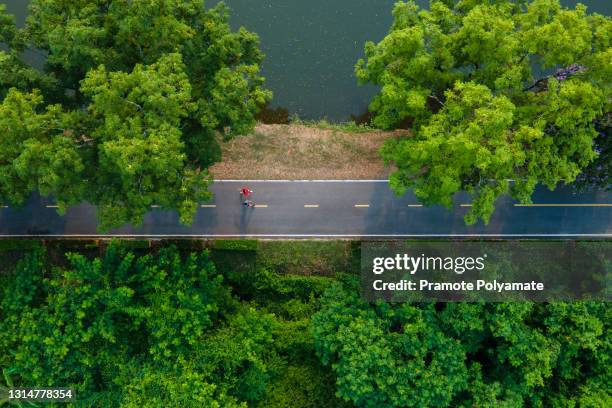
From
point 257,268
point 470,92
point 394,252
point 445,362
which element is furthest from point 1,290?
point 470,92

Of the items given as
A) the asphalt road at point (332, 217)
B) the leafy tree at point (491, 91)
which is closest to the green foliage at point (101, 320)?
the asphalt road at point (332, 217)

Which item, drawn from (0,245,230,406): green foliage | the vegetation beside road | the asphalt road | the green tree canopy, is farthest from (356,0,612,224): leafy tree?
(0,245,230,406): green foliage

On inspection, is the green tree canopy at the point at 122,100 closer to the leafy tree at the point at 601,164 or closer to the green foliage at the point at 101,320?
the green foliage at the point at 101,320

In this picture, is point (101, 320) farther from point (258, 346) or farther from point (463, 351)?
point (463, 351)

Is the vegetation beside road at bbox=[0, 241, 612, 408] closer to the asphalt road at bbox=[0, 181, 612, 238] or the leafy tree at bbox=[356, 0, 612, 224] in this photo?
the asphalt road at bbox=[0, 181, 612, 238]

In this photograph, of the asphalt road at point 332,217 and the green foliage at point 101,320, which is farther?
the asphalt road at point 332,217

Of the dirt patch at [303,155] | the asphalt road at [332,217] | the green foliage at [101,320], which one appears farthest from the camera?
the dirt patch at [303,155]
